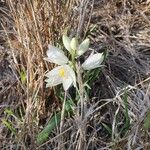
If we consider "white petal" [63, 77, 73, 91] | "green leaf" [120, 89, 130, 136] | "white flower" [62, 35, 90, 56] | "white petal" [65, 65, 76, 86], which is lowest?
"green leaf" [120, 89, 130, 136]

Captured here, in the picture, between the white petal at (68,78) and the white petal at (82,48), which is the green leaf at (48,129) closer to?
the white petal at (68,78)

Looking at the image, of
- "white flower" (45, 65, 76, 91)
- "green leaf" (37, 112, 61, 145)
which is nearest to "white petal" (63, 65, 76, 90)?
"white flower" (45, 65, 76, 91)

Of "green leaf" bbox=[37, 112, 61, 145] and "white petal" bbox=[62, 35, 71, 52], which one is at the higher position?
"white petal" bbox=[62, 35, 71, 52]

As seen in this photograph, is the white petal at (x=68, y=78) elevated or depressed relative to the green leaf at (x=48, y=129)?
elevated

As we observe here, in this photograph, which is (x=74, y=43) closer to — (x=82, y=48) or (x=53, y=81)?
(x=82, y=48)

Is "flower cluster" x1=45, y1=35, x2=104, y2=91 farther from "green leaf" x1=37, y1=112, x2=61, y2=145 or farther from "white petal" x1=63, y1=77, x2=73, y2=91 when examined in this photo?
"green leaf" x1=37, y1=112, x2=61, y2=145

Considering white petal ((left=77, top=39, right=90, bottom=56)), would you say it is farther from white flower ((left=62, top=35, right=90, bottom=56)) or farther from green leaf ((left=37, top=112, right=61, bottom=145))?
green leaf ((left=37, top=112, right=61, bottom=145))

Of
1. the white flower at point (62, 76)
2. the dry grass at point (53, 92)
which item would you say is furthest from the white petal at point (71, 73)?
the dry grass at point (53, 92)

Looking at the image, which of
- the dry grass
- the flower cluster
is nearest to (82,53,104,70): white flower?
the flower cluster
